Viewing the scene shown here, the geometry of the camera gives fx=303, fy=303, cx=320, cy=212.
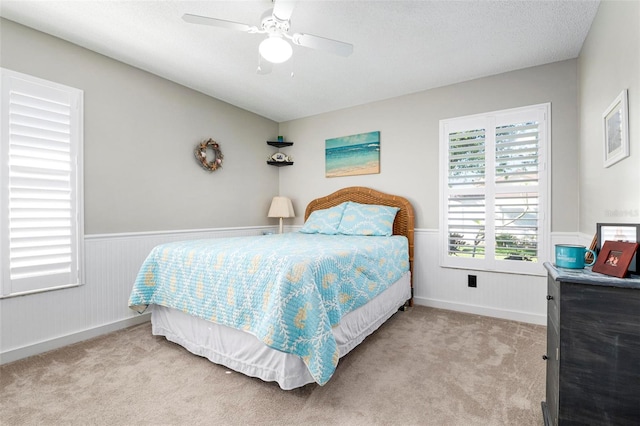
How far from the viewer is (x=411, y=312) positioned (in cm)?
325

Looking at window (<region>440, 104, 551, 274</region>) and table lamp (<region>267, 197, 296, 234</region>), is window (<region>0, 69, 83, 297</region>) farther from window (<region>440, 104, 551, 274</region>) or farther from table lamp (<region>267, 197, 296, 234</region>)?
window (<region>440, 104, 551, 274</region>)

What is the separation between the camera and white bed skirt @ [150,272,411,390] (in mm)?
1751

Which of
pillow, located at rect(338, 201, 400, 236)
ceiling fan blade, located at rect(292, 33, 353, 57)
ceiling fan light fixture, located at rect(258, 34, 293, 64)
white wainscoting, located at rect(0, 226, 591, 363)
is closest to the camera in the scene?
ceiling fan light fixture, located at rect(258, 34, 293, 64)

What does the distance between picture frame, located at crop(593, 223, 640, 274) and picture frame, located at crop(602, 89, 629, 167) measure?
487 mm

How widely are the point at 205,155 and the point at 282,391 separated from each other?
2695mm

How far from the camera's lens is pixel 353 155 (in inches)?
157

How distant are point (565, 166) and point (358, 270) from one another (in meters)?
2.23

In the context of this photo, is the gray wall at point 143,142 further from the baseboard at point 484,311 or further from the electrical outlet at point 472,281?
the electrical outlet at point 472,281

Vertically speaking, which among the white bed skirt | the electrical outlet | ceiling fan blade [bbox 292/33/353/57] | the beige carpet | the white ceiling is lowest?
the beige carpet

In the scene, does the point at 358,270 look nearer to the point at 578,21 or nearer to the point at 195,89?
the point at 578,21

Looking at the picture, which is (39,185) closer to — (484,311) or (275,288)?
(275,288)

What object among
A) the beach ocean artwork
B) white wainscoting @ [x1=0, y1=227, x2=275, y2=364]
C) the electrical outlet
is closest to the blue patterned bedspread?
white wainscoting @ [x1=0, y1=227, x2=275, y2=364]

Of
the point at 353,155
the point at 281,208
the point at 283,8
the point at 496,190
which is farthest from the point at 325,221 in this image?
the point at 283,8

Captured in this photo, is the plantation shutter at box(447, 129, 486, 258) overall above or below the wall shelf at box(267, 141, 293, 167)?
below
